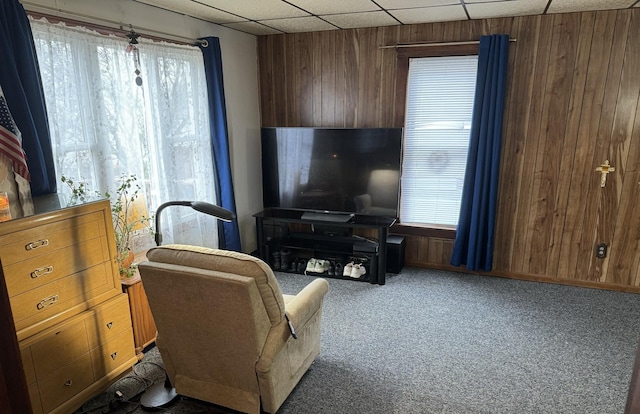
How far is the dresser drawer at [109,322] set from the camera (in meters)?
2.20

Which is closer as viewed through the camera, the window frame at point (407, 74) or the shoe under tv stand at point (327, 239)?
the window frame at point (407, 74)

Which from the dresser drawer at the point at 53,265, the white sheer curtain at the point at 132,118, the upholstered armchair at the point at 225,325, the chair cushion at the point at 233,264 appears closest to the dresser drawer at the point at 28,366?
the dresser drawer at the point at 53,265

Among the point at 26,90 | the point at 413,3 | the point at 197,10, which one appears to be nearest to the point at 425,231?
the point at 413,3

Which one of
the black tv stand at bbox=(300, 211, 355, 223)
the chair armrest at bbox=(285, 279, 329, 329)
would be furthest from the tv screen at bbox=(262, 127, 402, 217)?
the chair armrest at bbox=(285, 279, 329, 329)

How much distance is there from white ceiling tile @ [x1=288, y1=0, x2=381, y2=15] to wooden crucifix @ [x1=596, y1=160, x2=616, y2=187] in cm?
229

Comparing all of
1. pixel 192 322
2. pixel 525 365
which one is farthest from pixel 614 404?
pixel 192 322

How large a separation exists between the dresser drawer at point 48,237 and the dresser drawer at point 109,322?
424mm

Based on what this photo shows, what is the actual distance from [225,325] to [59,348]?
2.89 ft

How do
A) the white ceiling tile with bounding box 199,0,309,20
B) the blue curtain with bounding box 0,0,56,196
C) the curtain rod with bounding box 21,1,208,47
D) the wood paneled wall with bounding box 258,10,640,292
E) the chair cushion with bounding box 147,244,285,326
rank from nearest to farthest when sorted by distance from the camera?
the chair cushion with bounding box 147,244,285,326 → the blue curtain with bounding box 0,0,56,196 → the curtain rod with bounding box 21,1,208,47 → the white ceiling tile with bounding box 199,0,309,20 → the wood paneled wall with bounding box 258,10,640,292

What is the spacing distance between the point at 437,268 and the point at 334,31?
2.59 meters

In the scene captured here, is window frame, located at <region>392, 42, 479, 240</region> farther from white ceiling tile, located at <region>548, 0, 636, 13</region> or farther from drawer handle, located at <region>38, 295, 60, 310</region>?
drawer handle, located at <region>38, 295, 60, 310</region>

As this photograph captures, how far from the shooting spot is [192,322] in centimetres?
194

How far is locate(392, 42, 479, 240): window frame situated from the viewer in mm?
3678

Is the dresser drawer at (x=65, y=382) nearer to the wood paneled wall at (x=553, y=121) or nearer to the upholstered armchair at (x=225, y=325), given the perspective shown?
the upholstered armchair at (x=225, y=325)
